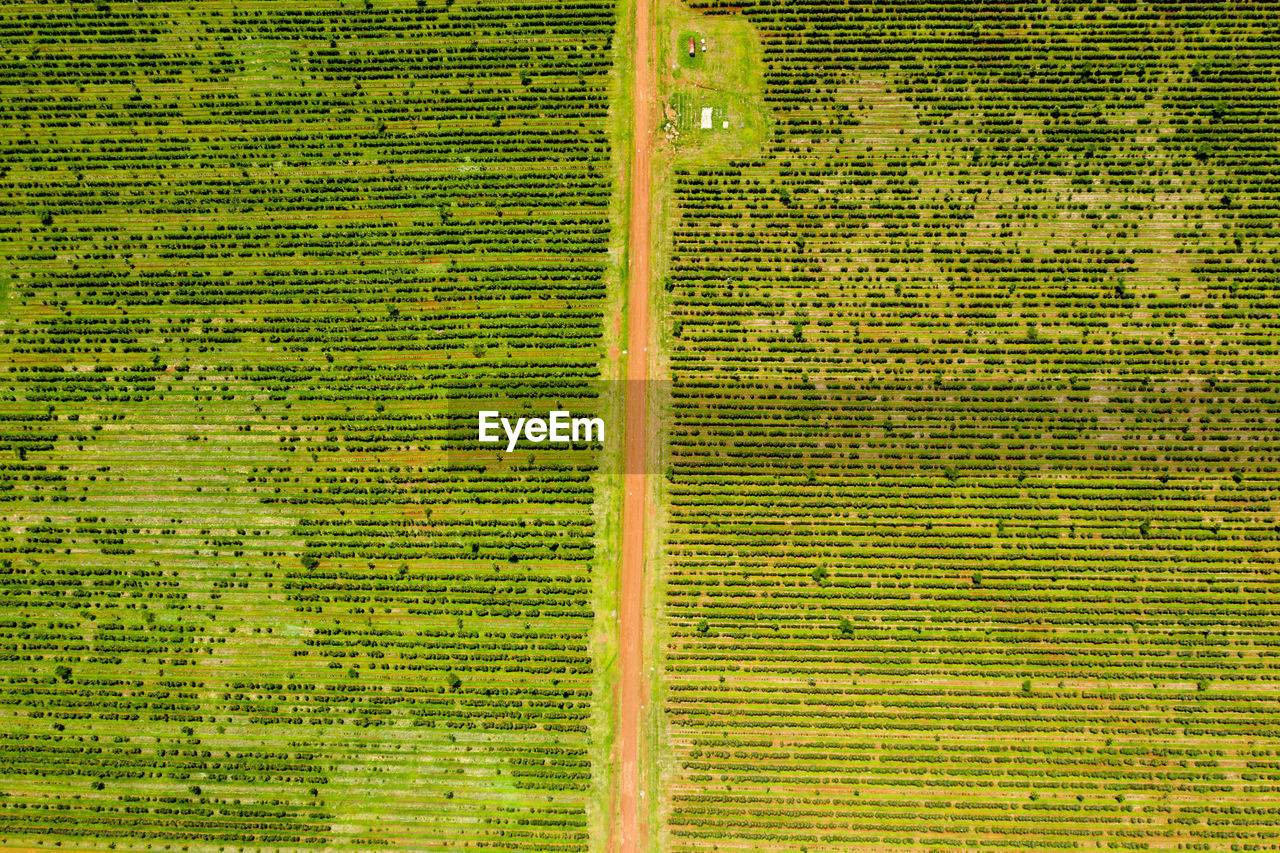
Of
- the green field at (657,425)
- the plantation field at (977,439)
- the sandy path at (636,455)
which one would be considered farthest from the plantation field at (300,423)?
the plantation field at (977,439)

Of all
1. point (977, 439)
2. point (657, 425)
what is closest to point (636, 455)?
point (657, 425)

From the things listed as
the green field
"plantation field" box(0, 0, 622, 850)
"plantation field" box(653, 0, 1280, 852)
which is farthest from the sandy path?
"plantation field" box(653, 0, 1280, 852)

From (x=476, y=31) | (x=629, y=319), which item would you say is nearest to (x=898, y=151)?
(x=629, y=319)

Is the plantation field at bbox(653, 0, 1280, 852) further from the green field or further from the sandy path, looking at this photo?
the sandy path

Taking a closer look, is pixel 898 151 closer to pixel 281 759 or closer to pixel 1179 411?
pixel 1179 411

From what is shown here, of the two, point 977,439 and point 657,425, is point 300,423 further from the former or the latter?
point 977,439
